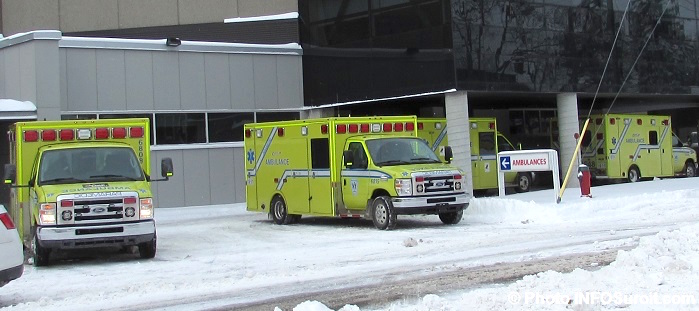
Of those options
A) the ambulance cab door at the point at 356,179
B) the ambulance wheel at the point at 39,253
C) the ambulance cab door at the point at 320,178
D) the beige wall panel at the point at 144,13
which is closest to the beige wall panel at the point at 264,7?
the beige wall panel at the point at 144,13

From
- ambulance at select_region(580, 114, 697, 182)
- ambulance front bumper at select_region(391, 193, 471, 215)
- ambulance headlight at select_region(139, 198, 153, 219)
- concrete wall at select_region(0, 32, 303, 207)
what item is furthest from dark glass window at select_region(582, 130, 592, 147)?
ambulance headlight at select_region(139, 198, 153, 219)

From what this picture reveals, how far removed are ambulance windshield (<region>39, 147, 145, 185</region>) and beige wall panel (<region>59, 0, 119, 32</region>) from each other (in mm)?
16015

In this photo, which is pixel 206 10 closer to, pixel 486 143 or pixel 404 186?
pixel 486 143

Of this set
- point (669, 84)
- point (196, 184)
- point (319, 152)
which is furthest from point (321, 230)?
point (669, 84)

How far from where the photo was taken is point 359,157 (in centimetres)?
1925

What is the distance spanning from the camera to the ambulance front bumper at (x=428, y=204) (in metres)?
18.1

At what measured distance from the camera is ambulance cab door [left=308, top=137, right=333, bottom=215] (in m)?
19.8

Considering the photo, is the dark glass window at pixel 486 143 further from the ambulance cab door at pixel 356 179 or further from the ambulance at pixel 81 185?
the ambulance at pixel 81 185

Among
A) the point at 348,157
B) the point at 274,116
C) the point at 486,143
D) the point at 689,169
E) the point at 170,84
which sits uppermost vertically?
the point at 170,84

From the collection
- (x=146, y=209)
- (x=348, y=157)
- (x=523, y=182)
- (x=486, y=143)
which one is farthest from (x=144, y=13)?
(x=146, y=209)

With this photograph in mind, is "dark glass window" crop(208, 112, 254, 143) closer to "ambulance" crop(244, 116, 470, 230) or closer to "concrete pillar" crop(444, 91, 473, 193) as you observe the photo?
"ambulance" crop(244, 116, 470, 230)

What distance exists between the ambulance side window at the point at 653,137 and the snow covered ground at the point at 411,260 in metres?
11.0

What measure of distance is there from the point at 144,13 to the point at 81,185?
16888mm

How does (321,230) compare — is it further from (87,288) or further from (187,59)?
(187,59)
